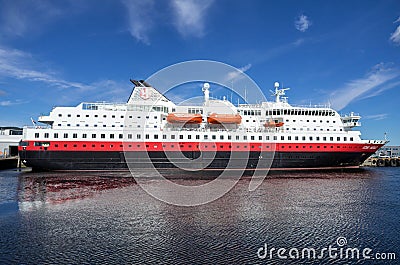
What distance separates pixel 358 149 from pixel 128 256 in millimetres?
34535

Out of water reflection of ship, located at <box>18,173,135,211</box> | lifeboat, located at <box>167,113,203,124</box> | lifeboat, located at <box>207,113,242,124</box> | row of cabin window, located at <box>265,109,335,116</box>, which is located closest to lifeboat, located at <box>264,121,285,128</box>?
row of cabin window, located at <box>265,109,335,116</box>

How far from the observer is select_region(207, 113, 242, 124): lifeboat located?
35.5 metres

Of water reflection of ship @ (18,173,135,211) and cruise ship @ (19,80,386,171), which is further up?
cruise ship @ (19,80,386,171)

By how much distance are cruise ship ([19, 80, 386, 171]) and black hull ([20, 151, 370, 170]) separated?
0.10 metres

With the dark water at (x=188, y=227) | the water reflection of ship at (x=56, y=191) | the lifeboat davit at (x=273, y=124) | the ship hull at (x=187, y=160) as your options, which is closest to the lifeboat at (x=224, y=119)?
the lifeboat davit at (x=273, y=124)

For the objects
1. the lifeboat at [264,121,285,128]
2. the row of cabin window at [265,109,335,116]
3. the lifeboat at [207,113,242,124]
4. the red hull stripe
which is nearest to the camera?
the red hull stripe

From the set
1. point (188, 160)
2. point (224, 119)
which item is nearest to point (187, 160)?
point (188, 160)

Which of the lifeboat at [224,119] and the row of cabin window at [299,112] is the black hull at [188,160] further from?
the row of cabin window at [299,112]

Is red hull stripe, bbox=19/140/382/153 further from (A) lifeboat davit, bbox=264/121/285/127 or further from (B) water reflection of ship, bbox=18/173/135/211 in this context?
(B) water reflection of ship, bbox=18/173/135/211

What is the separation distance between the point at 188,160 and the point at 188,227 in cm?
2168

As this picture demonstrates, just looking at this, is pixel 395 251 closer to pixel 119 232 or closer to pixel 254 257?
pixel 254 257

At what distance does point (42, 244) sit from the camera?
990 centimetres

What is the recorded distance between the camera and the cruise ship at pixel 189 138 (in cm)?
3228

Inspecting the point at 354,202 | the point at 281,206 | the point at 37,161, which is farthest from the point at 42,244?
the point at 37,161
